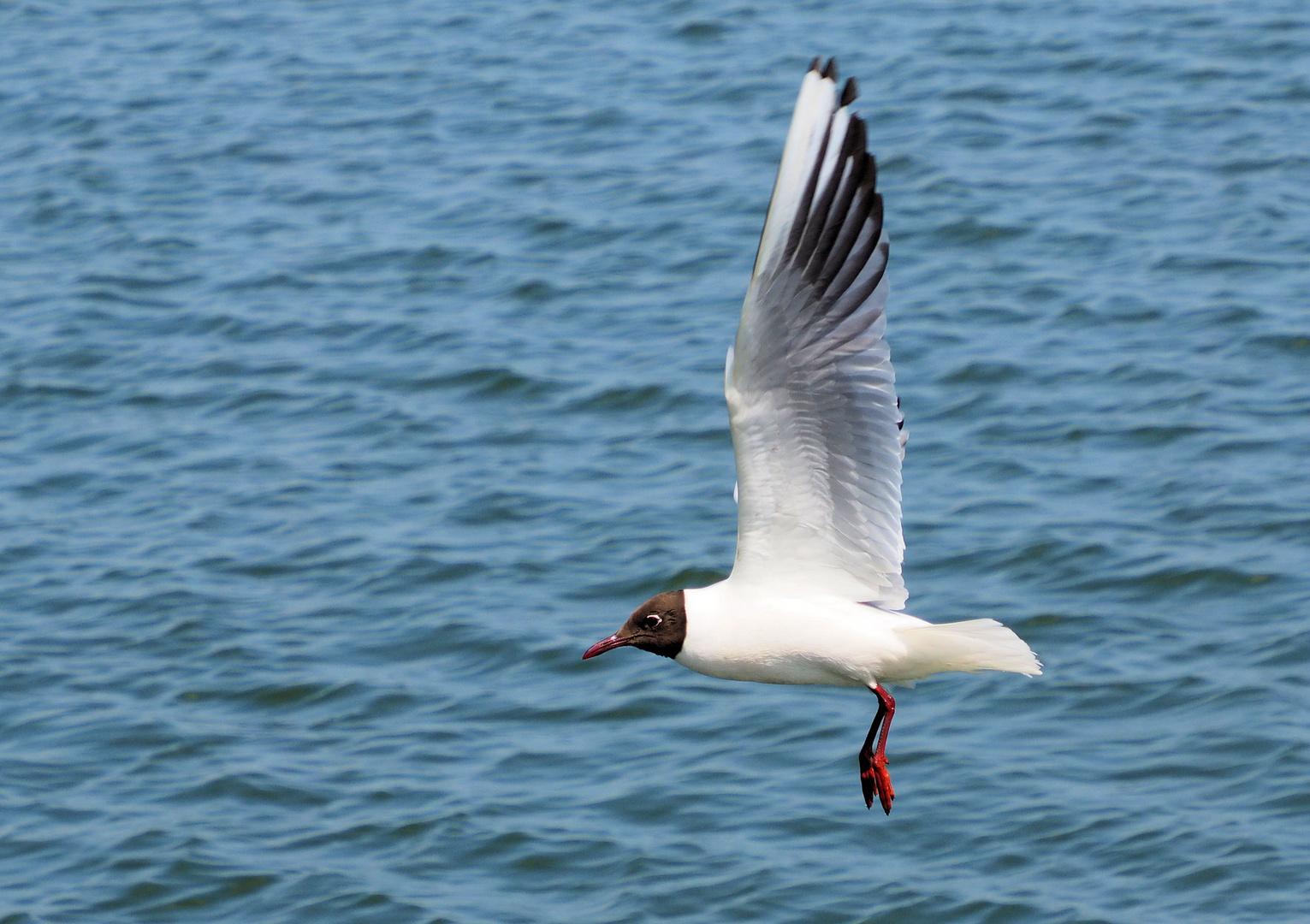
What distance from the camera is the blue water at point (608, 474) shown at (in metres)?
9.66

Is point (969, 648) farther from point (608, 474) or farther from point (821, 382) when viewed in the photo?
point (608, 474)

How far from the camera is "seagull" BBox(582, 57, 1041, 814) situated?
19.8 ft

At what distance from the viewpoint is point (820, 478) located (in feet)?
21.4

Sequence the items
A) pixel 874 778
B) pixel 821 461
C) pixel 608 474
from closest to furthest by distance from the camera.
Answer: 1. pixel 821 461
2. pixel 874 778
3. pixel 608 474

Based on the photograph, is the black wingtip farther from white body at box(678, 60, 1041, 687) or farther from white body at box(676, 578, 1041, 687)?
white body at box(676, 578, 1041, 687)

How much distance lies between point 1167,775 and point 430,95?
34.1ft

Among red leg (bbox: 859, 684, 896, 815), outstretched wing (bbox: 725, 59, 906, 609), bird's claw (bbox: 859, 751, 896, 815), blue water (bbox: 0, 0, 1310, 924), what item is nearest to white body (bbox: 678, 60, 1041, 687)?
outstretched wing (bbox: 725, 59, 906, 609)

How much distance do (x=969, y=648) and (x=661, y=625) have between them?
0.99 m

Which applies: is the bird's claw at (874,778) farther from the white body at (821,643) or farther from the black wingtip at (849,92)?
the black wingtip at (849,92)

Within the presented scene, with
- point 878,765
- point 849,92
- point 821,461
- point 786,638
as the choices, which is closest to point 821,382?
point 821,461

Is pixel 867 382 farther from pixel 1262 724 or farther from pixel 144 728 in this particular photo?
pixel 144 728

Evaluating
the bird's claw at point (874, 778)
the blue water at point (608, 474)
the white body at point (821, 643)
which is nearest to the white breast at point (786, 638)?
the white body at point (821, 643)

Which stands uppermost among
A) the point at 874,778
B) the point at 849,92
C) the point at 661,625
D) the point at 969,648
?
the point at 849,92

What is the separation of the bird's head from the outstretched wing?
0.24 m
